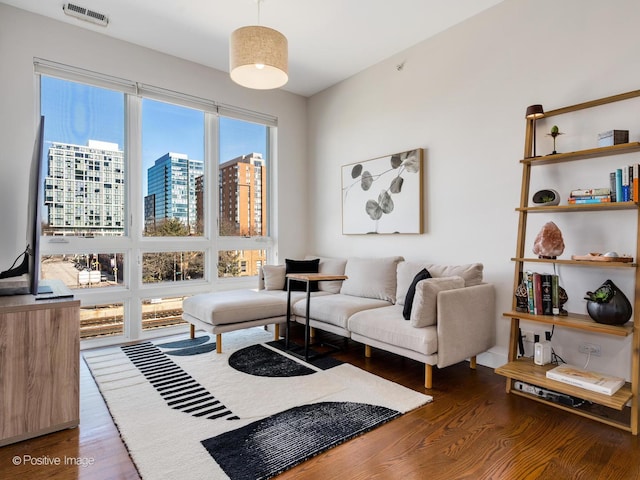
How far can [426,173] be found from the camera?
147 inches

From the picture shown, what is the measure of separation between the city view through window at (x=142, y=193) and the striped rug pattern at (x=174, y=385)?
68cm

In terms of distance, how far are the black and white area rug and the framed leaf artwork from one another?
5.40 feet

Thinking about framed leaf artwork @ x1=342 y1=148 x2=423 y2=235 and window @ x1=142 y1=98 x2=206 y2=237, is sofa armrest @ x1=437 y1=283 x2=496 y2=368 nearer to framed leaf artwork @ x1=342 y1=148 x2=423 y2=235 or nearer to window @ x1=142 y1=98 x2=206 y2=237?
framed leaf artwork @ x1=342 y1=148 x2=423 y2=235

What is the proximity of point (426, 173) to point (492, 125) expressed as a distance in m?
0.75

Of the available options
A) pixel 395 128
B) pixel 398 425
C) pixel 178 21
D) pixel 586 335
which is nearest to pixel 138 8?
pixel 178 21

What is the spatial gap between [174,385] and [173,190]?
228 cm

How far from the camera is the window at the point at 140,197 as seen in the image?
356 cm

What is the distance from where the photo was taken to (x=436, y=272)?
3.34 metres

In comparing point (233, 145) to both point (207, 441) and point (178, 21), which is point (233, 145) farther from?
point (207, 441)

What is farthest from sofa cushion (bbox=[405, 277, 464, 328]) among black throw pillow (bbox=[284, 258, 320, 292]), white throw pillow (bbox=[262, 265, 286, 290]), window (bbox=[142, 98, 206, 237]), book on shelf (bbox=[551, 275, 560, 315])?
window (bbox=[142, 98, 206, 237])

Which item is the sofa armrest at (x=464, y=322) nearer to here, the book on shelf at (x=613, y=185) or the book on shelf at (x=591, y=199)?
the book on shelf at (x=591, y=199)

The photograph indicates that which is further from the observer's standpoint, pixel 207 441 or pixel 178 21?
pixel 178 21

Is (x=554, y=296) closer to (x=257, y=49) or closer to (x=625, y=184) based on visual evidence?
(x=625, y=184)

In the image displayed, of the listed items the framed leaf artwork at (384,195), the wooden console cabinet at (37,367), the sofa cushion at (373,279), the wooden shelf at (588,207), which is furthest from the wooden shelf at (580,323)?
the wooden console cabinet at (37,367)
